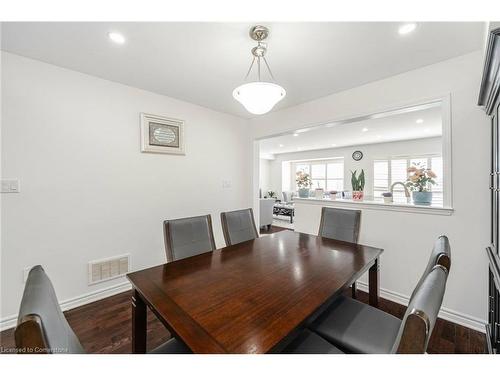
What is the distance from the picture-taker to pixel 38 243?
2025 millimetres

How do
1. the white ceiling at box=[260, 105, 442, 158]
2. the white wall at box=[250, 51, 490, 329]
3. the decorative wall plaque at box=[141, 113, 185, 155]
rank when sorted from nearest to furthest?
the white wall at box=[250, 51, 490, 329], the decorative wall plaque at box=[141, 113, 185, 155], the white ceiling at box=[260, 105, 442, 158]

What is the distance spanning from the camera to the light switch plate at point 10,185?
1.86 metres

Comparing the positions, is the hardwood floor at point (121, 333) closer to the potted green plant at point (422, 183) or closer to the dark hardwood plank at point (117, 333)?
the dark hardwood plank at point (117, 333)

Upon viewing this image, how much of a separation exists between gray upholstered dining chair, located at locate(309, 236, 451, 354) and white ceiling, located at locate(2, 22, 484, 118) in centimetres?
155

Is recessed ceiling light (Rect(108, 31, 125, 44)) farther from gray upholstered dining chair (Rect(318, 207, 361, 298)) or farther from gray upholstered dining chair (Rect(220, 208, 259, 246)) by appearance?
gray upholstered dining chair (Rect(318, 207, 361, 298))

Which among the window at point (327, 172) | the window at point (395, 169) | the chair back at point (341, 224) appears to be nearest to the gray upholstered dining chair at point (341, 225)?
the chair back at point (341, 224)

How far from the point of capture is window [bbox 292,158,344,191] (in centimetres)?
804

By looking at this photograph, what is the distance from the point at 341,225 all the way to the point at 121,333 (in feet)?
7.23

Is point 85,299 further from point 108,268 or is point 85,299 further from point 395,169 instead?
point 395,169

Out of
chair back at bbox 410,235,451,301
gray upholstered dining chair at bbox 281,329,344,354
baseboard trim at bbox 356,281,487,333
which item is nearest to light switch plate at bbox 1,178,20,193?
gray upholstered dining chair at bbox 281,329,344,354

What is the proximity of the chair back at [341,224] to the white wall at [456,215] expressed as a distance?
0.52 m

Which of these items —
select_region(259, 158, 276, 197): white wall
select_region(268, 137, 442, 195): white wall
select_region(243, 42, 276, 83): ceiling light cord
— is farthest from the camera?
select_region(259, 158, 276, 197): white wall

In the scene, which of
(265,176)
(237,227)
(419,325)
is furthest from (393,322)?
(265,176)
